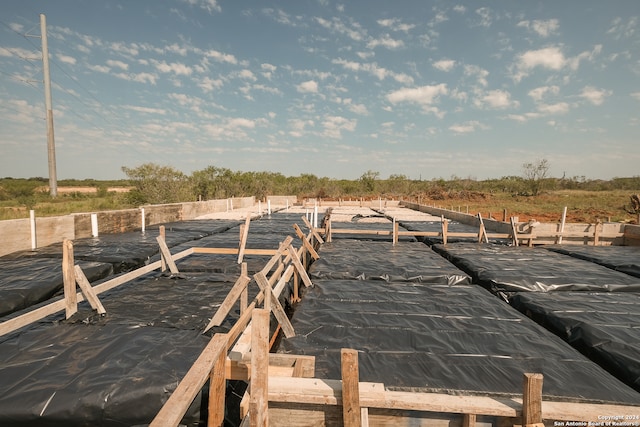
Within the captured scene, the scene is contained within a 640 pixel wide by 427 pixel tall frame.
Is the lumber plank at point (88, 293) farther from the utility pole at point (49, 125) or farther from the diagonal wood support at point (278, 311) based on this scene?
the utility pole at point (49, 125)

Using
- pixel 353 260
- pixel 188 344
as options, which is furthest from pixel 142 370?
pixel 353 260

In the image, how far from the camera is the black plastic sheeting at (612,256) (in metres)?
9.05

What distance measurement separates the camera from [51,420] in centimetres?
316

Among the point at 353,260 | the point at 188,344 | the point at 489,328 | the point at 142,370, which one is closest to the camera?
the point at 142,370

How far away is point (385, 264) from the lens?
9.42 m

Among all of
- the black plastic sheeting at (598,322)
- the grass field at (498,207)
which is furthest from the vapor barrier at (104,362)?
the grass field at (498,207)

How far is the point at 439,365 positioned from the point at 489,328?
179 centimetres

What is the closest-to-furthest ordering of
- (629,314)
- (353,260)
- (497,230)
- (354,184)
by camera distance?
1. (629,314)
2. (353,260)
3. (497,230)
4. (354,184)

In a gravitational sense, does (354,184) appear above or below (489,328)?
above

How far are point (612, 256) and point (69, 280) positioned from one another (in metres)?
16.0

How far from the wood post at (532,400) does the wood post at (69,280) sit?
662 centimetres

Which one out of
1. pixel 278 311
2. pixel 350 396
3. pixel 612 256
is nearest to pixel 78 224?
pixel 278 311

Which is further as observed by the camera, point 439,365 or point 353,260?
point 353,260

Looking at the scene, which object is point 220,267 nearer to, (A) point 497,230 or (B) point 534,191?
(A) point 497,230
